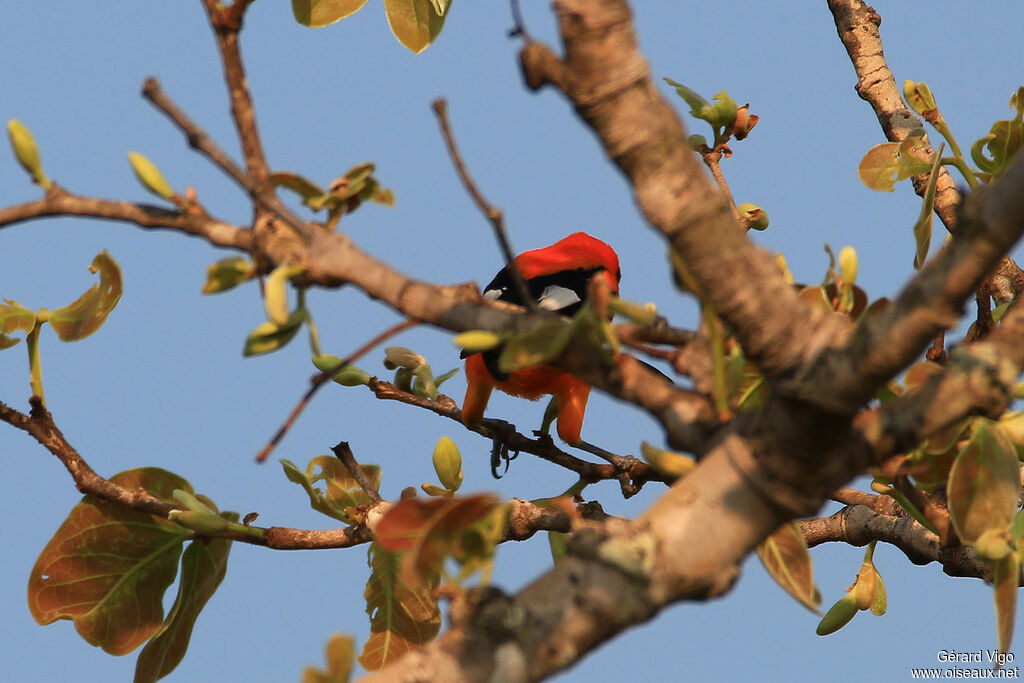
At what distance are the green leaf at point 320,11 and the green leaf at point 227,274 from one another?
2.89 ft

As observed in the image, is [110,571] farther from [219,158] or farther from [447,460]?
[219,158]

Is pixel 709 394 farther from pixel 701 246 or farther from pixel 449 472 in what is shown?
pixel 449 472

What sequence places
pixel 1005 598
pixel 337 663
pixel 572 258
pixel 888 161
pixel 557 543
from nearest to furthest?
pixel 337 663, pixel 1005 598, pixel 888 161, pixel 557 543, pixel 572 258

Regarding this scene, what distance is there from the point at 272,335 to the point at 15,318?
3.24ft

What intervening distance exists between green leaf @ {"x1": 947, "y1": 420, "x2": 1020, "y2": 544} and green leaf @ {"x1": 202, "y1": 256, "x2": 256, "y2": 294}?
95cm

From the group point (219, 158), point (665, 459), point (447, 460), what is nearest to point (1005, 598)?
point (665, 459)

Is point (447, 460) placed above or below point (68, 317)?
below

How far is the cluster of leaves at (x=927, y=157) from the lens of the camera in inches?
74.3

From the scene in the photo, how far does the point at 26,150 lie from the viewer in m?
1.25

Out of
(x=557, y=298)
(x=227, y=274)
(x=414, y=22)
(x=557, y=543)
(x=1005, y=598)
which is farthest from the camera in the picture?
(x=557, y=298)

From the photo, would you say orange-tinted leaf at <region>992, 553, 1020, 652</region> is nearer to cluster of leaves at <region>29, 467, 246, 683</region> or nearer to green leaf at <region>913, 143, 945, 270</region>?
green leaf at <region>913, 143, 945, 270</region>

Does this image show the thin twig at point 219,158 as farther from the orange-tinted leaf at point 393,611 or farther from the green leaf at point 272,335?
the orange-tinted leaf at point 393,611

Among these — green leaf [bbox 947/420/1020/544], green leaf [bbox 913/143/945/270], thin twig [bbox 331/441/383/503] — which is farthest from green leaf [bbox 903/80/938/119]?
thin twig [bbox 331/441/383/503]

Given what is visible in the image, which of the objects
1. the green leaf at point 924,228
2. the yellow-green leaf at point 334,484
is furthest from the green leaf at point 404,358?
the green leaf at point 924,228
